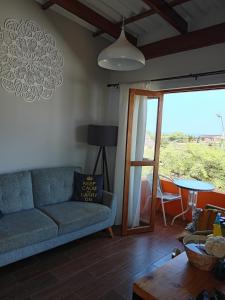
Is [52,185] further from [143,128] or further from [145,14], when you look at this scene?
[145,14]

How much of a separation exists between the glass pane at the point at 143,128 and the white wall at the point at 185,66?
29 centimetres

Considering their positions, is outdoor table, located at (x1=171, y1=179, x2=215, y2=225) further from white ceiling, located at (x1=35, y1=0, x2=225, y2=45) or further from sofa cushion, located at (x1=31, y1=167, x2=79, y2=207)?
white ceiling, located at (x1=35, y1=0, x2=225, y2=45)

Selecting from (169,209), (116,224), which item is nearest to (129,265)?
(116,224)

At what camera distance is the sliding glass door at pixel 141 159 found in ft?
10.7

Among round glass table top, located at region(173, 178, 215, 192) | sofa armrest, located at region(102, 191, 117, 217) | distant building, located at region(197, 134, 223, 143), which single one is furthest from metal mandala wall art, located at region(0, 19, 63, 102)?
distant building, located at region(197, 134, 223, 143)

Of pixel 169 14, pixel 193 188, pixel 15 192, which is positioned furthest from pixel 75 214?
pixel 169 14

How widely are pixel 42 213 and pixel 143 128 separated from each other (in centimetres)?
178

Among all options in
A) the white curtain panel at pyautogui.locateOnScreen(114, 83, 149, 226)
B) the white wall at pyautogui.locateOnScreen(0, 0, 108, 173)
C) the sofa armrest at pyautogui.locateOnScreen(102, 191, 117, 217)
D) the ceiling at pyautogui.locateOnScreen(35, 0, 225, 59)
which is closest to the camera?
the ceiling at pyautogui.locateOnScreen(35, 0, 225, 59)

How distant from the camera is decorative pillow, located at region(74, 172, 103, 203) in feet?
10.4

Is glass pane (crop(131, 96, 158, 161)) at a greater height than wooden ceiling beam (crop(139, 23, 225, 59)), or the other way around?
wooden ceiling beam (crop(139, 23, 225, 59))

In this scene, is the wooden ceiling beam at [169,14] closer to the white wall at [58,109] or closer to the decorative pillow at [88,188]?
the white wall at [58,109]

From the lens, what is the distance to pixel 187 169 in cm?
448

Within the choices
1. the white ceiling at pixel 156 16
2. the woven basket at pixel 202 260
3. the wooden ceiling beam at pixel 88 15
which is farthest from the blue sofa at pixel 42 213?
the white ceiling at pixel 156 16

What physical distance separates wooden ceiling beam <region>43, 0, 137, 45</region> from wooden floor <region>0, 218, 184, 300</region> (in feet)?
9.28
